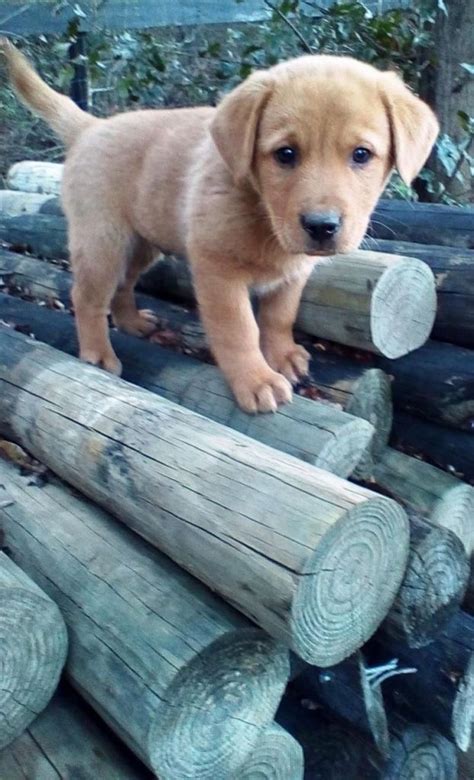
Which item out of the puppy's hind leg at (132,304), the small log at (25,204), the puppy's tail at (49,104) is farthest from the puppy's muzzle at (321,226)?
the small log at (25,204)

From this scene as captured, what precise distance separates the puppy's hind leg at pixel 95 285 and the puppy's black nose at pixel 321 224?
120cm

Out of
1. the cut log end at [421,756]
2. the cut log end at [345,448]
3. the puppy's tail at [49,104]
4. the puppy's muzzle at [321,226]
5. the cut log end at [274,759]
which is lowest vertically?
the cut log end at [421,756]

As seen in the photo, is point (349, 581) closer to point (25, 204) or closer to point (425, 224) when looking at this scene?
point (425, 224)

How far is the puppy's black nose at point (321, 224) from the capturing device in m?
2.45

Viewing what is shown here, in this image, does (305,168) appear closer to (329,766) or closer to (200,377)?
(200,377)

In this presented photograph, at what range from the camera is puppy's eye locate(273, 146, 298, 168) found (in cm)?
258

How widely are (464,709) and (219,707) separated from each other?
0.94 meters

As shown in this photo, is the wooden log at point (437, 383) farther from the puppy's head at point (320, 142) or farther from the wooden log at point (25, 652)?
the wooden log at point (25, 652)

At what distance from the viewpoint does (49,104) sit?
384cm

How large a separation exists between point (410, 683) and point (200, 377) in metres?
1.22

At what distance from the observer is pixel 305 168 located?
254 cm

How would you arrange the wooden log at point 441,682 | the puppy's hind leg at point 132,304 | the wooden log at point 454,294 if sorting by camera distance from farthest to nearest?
the puppy's hind leg at point 132,304
the wooden log at point 454,294
the wooden log at point 441,682

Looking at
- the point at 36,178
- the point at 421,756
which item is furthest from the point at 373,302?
the point at 36,178

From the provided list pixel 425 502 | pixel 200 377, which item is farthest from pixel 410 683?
pixel 200 377
